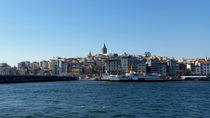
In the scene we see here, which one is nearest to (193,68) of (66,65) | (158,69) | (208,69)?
(208,69)

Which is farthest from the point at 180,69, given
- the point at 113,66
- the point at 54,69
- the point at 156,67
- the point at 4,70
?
the point at 4,70

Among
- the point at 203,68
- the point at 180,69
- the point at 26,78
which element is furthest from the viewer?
the point at 180,69

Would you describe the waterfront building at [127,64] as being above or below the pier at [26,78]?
above

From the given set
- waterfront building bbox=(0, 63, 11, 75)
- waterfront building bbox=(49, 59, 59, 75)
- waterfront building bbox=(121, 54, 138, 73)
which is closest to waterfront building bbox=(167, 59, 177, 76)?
waterfront building bbox=(121, 54, 138, 73)

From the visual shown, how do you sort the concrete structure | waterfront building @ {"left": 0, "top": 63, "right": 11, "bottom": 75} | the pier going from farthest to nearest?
waterfront building @ {"left": 0, "top": 63, "right": 11, "bottom": 75}
the concrete structure
the pier

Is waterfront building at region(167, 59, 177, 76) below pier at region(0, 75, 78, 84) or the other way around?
the other way around

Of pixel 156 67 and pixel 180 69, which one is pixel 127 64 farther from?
pixel 180 69

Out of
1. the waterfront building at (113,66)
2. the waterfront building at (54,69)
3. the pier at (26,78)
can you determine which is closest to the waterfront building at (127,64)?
the waterfront building at (113,66)

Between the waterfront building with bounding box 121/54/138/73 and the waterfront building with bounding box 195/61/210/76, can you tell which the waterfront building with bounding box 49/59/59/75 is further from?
the waterfront building with bounding box 195/61/210/76

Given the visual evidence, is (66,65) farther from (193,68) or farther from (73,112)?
(73,112)

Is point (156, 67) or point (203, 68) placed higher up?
point (156, 67)

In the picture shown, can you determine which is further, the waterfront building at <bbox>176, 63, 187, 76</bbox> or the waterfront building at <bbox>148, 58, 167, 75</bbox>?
the waterfront building at <bbox>176, 63, 187, 76</bbox>

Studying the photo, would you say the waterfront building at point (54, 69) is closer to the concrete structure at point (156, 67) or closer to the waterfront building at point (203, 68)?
the concrete structure at point (156, 67)

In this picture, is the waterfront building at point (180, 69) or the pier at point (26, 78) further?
the waterfront building at point (180, 69)
